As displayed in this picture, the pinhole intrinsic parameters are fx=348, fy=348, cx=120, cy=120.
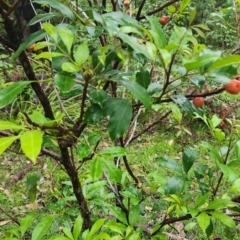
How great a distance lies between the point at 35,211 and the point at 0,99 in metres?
1.70

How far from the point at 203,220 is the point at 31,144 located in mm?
493

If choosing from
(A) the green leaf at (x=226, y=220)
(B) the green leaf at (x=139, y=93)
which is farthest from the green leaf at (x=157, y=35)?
(A) the green leaf at (x=226, y=220)

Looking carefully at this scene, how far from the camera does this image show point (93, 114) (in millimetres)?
702

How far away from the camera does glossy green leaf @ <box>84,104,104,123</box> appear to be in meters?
0.70

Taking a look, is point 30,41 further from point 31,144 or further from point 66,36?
point 31,144

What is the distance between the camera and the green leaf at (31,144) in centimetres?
47

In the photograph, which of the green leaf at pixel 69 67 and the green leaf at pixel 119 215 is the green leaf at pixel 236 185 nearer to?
the green leaf at pixel 119 215

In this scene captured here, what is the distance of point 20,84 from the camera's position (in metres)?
0.64

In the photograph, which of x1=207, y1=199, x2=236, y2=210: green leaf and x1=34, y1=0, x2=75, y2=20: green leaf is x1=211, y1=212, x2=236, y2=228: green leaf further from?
x1=34, y1=0, x2=75, y2=20: green leaf

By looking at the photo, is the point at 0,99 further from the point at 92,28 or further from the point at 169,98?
the point at 169,98

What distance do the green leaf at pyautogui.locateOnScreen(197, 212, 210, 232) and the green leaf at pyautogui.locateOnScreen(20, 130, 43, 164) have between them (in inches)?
18.5

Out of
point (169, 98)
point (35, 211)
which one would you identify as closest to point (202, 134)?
point (35, 211)

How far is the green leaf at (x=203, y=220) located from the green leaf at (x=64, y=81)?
444mm

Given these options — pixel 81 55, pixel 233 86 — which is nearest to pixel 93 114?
pixel 81 55
